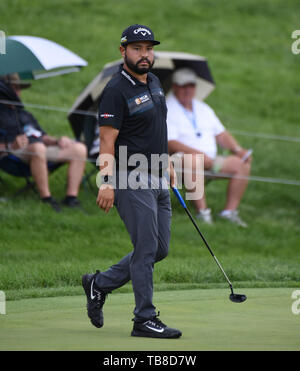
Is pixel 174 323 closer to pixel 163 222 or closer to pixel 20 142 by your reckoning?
pixel 163 222

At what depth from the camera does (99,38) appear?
20859mm

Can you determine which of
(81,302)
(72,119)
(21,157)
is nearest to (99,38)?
(72,119)

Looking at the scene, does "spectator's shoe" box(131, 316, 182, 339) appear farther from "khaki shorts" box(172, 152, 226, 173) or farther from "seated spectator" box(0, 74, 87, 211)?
"khaki shorts" box(172, 152, 226, 173)

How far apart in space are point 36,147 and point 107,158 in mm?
5385

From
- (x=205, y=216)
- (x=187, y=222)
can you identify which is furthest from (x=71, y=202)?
(x=205, y=216)

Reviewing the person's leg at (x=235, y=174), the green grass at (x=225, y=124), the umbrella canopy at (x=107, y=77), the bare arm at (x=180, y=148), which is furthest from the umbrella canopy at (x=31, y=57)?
the person's leg at (x=235, y=174)

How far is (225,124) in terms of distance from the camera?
17047 mm

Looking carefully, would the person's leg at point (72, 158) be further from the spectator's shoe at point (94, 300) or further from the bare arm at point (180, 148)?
the spectator's shoe at point (94, 300)

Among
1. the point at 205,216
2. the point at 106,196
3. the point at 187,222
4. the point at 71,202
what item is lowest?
the point at 187,222

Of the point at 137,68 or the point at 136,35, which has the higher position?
the point at 136,35

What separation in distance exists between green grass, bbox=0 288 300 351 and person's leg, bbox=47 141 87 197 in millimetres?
4251

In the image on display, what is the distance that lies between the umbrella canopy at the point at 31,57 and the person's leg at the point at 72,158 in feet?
3.49
